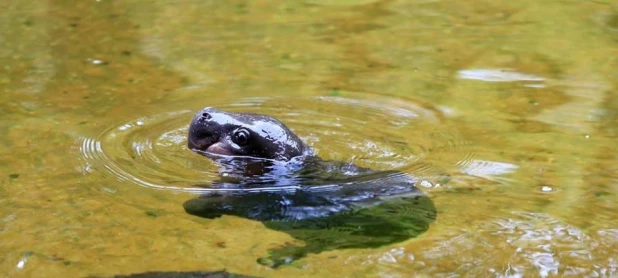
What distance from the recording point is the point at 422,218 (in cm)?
412

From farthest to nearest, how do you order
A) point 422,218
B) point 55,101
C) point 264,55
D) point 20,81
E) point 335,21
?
point 335,21, point 264,55, point 20,81, point 55,101, point 422,218

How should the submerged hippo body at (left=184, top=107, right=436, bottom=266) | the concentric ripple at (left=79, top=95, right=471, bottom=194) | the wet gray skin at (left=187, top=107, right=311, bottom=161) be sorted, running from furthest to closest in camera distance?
1. the wet gray skin at (left=187, top=107, right=311, bottom=161)
2. the concentric ripple at (left=79, top=95, right=471, bottom=194)
3. the submerged hippo body at (left=184, top=107, right=436, bottom=266)

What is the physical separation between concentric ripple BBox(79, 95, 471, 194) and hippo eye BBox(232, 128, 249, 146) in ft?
0.62

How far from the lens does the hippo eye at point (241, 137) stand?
4961 millimetres

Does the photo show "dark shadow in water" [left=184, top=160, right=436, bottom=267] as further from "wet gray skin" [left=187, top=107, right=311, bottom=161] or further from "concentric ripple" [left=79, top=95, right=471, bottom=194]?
"wet gray skin" [left=187, top=107, right=311, bottom=161]

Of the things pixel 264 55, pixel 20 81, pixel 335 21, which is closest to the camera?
pixel 20 81

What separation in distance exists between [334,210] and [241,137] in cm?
95

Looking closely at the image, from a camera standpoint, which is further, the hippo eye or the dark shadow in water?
the hippo eye

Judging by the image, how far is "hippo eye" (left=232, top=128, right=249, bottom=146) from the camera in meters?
4.96

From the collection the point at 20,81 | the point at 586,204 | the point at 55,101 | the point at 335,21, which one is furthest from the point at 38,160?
the point at 335,21

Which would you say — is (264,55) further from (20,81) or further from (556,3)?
(556,3)

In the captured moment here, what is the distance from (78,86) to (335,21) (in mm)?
2466

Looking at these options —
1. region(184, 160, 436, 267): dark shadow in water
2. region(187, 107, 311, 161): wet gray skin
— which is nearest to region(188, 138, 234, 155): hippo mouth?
region(187, 107, 311, 161): wet gray skin

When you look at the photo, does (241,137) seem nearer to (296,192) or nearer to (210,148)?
(210,148)
